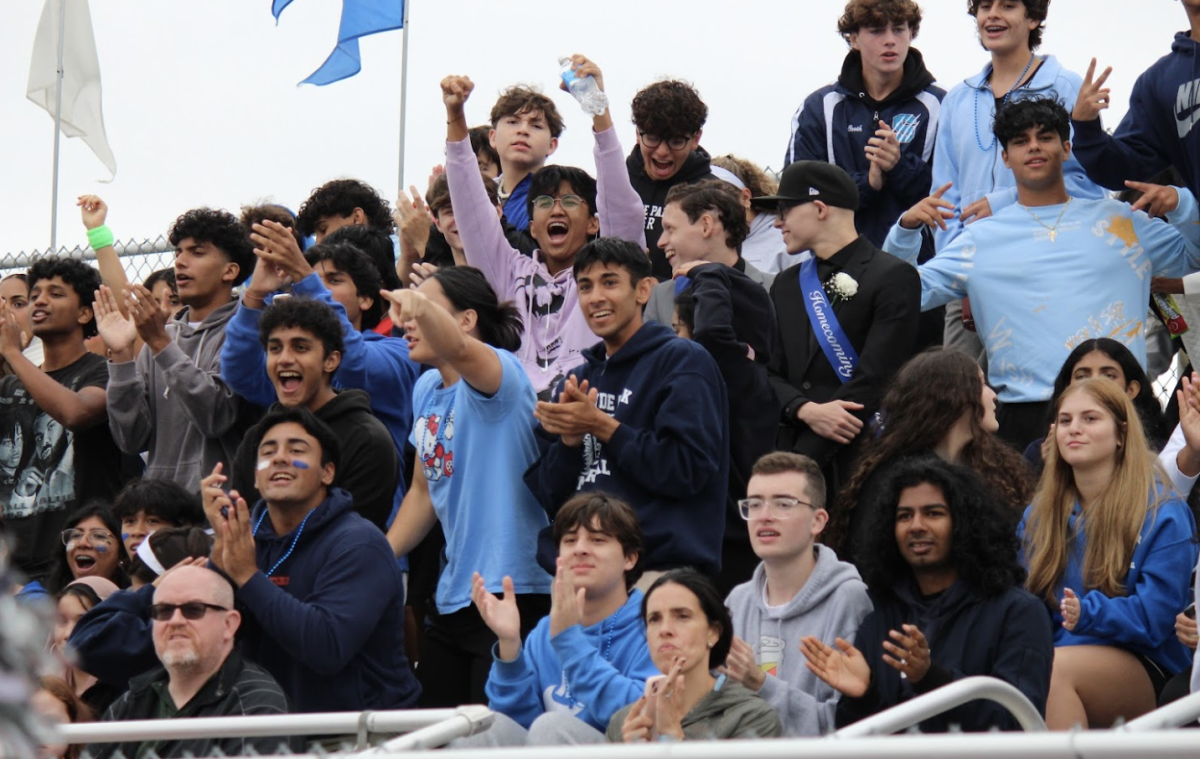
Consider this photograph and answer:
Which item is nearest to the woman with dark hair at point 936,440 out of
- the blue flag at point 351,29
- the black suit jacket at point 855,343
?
the black suit jacket at point 855,343

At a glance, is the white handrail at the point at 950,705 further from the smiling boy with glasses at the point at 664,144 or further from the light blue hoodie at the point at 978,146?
the smiling boy with glasses at the point at 664,144

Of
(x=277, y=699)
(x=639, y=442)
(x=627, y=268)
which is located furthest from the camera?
(x=627, y=268)

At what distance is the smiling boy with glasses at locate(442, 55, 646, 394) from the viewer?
300 inches

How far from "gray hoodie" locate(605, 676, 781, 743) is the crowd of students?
0.02 metres

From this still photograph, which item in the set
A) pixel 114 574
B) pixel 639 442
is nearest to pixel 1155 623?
pixel 639 442

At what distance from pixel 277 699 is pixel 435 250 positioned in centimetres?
380

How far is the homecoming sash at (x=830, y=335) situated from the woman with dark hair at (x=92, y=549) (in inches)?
119

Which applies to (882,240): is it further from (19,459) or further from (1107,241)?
(19,459)

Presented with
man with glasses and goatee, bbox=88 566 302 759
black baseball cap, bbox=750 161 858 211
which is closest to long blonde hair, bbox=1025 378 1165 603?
black baseball cap, bbox=750 161 858 211

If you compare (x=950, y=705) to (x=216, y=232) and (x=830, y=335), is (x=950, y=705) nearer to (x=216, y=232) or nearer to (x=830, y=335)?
(x=830, y=335)

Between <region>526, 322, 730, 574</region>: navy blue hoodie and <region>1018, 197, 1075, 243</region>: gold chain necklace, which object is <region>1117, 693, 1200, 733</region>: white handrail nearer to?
<region>526, 322, 730, 574</region>: navy blue hoodie

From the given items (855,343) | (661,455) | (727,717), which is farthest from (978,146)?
(727,717)

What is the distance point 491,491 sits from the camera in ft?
21.5

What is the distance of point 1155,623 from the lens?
18.8 ft
